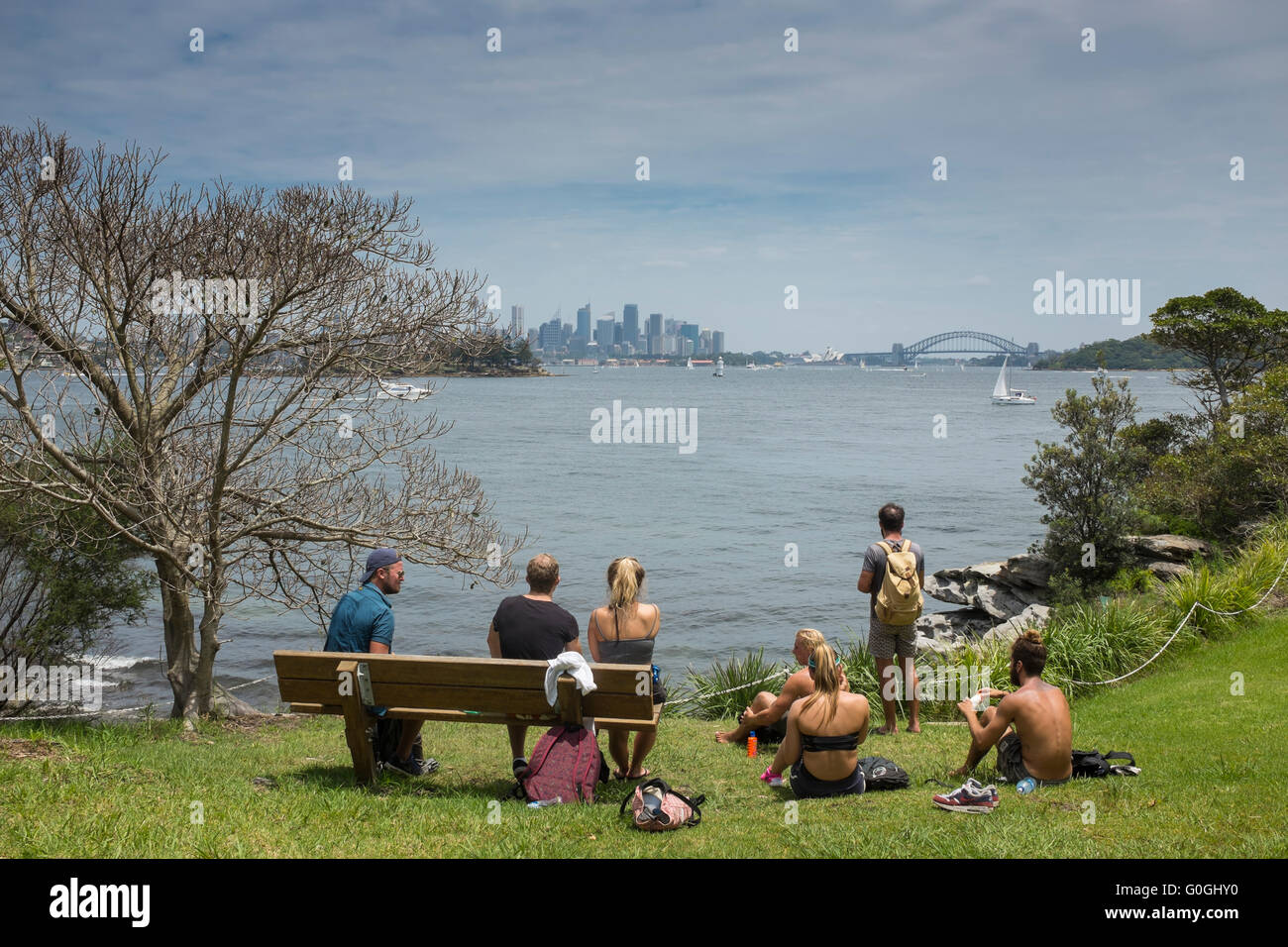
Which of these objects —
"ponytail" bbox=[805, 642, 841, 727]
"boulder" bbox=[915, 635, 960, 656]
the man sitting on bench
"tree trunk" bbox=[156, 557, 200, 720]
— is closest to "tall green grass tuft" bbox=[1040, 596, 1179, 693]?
"boulder" bbox=[915, 635, 960, 656]

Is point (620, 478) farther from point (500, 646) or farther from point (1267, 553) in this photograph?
point (500, 646)

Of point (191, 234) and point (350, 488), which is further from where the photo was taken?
point (350, 488)

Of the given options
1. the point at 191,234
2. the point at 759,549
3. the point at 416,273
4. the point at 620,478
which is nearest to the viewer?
the point at 191,234

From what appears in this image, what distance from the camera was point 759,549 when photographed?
30484 millimetres

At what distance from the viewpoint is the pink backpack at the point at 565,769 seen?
6.32 metres

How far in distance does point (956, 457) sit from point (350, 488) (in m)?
52.0

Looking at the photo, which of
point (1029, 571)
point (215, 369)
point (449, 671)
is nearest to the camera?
point (449, 671)

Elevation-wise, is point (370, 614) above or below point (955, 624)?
above

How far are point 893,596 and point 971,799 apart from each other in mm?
2658

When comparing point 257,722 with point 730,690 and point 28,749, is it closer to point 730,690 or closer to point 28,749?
point 28,749

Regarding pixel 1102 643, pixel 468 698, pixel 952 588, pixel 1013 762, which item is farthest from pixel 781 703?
pixel 952 588

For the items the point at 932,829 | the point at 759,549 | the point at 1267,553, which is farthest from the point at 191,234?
the point at 759,549

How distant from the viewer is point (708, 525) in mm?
35438

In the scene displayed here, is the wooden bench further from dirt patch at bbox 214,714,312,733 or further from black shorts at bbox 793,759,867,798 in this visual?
dirt patch at bbox 214,714,312,733
